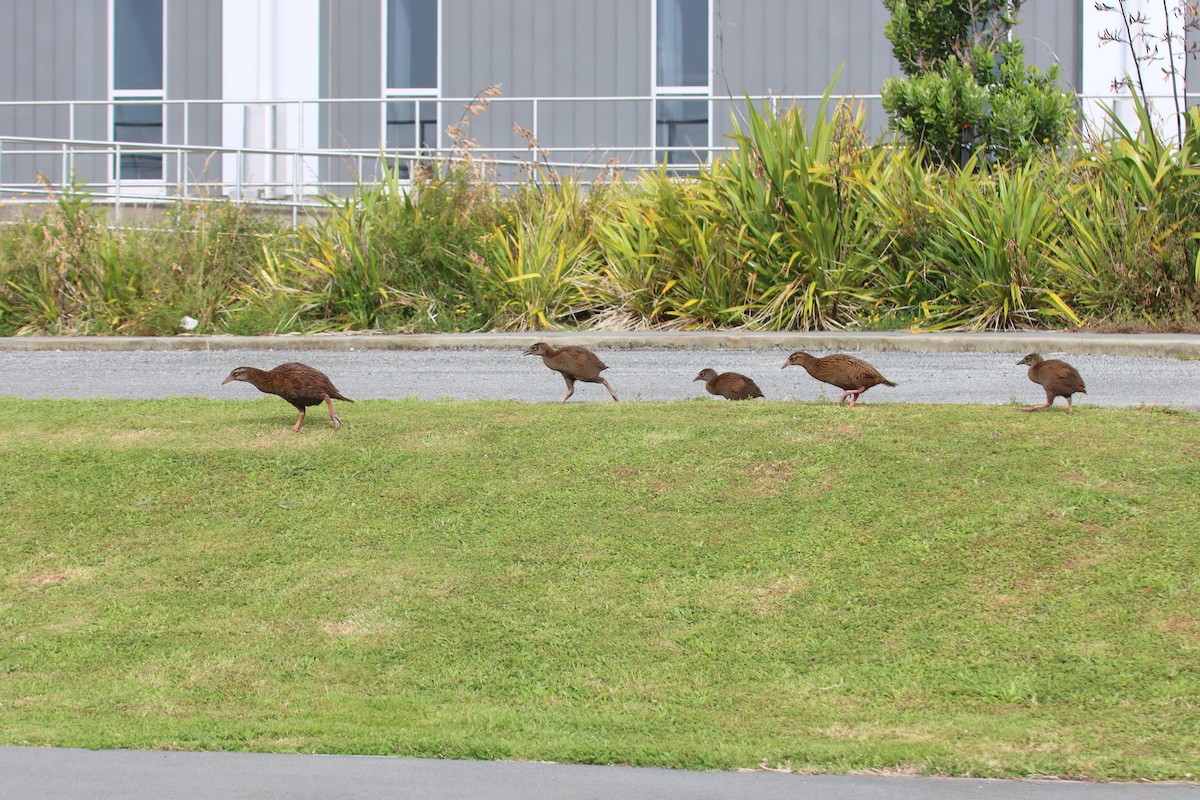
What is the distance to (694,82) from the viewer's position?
22984 millimetres

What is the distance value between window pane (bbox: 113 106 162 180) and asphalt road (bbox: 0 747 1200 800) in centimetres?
2051

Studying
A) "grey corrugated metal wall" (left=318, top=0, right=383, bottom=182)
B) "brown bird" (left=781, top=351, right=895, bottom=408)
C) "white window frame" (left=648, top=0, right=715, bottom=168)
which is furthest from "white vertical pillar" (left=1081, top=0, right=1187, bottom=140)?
"brown bird" (left=781, top=351, right=895, bottom=408)

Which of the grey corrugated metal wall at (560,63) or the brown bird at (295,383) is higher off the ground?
the grey corrugated metal wall at (560,63)

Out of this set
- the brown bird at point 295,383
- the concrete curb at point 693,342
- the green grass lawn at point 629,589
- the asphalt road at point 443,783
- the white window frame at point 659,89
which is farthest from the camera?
the white window frame at point 659,89

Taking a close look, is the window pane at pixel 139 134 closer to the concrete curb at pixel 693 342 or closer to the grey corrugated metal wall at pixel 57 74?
the grey corrugated metal wall at pixel 57 74

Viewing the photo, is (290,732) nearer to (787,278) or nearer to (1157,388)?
(1157,388)

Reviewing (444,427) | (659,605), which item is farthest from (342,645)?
(444,427)

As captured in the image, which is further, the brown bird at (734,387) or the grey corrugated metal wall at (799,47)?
the grey corrugated metal wall at (799,47)

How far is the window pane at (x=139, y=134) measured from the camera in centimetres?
2392

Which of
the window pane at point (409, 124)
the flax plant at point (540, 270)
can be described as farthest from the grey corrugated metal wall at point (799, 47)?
the flax plant at point (540, 270)

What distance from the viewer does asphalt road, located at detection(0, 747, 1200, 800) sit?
4.39 meters

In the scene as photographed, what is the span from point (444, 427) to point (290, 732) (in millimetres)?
3851

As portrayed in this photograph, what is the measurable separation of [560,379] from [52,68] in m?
15.9

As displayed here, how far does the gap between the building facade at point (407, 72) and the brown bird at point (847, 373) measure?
1300 centimetres
